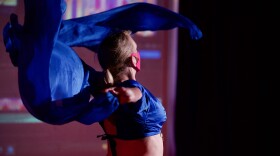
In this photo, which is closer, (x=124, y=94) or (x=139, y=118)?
(x=124, y=94)

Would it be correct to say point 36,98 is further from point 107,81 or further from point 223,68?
point 223,68

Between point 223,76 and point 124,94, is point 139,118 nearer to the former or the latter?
point 124,94

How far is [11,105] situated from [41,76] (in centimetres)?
140

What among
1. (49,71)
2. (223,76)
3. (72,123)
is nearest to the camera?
(49,71)

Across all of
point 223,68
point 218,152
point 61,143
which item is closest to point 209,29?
point 223,68

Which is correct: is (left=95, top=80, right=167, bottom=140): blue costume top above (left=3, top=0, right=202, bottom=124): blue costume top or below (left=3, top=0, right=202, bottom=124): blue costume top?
below

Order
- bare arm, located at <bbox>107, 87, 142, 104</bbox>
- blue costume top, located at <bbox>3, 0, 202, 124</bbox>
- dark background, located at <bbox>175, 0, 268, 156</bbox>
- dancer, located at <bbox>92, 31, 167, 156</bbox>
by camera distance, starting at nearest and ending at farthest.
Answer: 1. bare arm, located at <bbox>107, 87, 142, 104</bbox>
2. blue costume top, located at <bbox>3, 0, 202, 124</bbox>
3. dancer, located at <bbox>92, 31, 167, 156</bbox>
4. dark background, located at <bbox>175, 0, 268, 156</bbox>

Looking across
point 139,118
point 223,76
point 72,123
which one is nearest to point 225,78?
point 223,76

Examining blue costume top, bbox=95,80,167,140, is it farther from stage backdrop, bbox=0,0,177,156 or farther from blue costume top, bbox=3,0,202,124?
stage backdrop, bbox=0,0,177,156

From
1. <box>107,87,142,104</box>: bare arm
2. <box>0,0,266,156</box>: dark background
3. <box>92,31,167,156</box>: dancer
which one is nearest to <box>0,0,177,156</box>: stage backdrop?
<box>0,0,266,156</box>: dark background

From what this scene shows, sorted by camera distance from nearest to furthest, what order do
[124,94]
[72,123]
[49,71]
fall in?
[124,94]
[49,71]
[72,123]

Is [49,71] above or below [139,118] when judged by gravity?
above

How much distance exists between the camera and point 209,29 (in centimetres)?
326

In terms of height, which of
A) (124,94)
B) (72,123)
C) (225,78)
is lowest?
(72,123)
